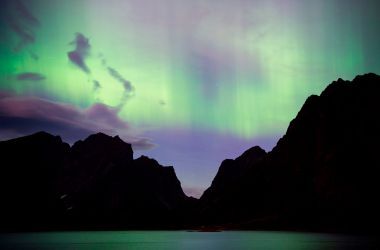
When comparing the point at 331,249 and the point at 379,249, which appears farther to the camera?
the point at 331,249

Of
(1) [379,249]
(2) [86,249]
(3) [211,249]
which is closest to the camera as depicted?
(1) [379,249]

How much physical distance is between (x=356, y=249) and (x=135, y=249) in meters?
57.6

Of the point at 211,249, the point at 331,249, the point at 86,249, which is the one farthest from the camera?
the point at 86,249

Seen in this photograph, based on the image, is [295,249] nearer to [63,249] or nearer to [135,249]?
[135,249]

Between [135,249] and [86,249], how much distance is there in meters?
13.3

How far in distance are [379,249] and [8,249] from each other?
89572 mm

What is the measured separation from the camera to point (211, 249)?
10494 centimetres

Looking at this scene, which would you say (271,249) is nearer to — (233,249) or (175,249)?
(233,249)

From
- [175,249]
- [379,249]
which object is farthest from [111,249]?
[379,249]

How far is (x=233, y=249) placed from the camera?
103375 mm

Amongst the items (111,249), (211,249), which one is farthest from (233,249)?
(111,249)

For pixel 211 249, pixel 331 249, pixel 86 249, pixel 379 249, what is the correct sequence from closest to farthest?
pixel 379 249 < pixel 331 249 < pixel 211 249 < pixel 86 249

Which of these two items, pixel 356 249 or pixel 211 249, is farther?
pixel 211 249

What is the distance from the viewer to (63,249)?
111 meters
